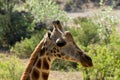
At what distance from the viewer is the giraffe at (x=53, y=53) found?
5.16 metres

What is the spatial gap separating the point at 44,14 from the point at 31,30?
2.03 metres

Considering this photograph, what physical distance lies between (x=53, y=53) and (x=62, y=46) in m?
0.16

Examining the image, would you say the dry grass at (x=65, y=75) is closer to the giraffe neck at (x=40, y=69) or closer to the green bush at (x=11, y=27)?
the green bush at (x=11, y=27)

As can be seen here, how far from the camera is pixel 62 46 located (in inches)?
209

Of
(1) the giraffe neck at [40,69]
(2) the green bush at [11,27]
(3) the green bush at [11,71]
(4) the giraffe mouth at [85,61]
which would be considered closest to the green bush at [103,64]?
(3) the green bush at [11,71]

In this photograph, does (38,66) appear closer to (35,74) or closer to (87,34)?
(35,74)

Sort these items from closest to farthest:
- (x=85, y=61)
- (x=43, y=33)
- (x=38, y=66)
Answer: (x=85, y=61)
(x=38, y=66)
(x=43, y=33)

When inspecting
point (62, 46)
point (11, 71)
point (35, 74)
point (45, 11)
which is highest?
point (62, 46)

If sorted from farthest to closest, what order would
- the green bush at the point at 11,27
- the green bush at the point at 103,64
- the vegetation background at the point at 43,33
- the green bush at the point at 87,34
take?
the green bush at the point at 11,27 → the green bush at the point at 87,34 → the vegetation background at the point at 43,33 → the green bush at the point at 103,64

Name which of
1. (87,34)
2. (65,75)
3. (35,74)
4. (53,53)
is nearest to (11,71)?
(65,75)

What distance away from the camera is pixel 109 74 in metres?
14.8

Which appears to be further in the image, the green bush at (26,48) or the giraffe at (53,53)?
the green bush at (26,48)

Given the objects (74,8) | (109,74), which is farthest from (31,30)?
(74,8)

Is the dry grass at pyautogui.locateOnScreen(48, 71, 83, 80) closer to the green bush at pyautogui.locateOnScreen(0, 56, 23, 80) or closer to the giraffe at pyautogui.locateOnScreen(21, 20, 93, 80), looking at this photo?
the green bush at pyautogui.locateOnScreen(0, 56, 23, 80)
